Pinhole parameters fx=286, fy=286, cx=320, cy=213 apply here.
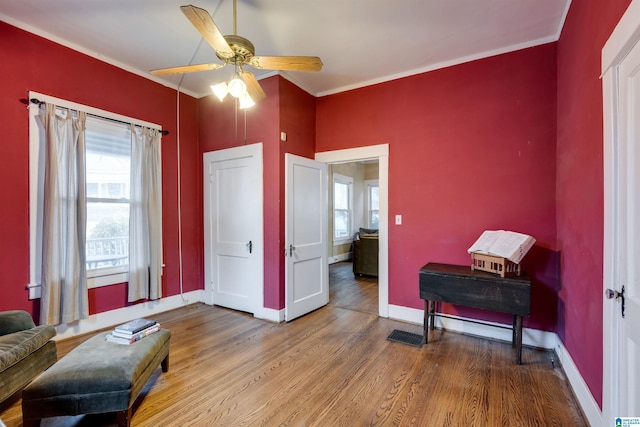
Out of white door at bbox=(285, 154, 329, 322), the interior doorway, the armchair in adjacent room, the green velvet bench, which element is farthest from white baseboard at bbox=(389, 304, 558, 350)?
the green velvet bench

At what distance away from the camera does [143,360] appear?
177 cm

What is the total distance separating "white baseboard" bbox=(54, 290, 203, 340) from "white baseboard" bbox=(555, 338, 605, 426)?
13.1ft

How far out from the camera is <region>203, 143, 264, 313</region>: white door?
3.46 meters

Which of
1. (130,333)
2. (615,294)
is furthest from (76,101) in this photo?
→ (615,294)

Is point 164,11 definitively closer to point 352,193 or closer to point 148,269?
point 148,269

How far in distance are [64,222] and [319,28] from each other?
9.71 ft

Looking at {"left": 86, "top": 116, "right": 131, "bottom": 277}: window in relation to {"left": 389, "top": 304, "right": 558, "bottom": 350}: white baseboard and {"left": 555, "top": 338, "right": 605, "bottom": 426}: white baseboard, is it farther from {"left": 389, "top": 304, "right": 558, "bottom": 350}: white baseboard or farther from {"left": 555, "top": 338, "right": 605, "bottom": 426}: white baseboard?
{"left": 555, "top": 338, "right": 605, "bottom": 426}: white baseboard

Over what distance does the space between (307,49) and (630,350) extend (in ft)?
10.3

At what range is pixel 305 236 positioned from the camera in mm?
3570

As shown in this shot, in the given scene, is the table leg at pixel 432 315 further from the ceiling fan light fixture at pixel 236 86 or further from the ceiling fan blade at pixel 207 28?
the ceiling fan blade at pixel 207 28

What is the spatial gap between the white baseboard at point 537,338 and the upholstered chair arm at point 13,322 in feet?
10.7

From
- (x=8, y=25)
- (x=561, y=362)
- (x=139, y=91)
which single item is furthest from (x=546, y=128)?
(x=8, y=25)

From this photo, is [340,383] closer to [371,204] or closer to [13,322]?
[13,322]

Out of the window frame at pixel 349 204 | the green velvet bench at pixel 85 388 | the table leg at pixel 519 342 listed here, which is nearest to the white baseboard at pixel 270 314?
the green velvet bench at pixel 85 388
